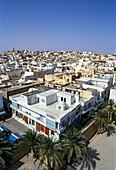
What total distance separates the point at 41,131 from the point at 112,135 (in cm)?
1242

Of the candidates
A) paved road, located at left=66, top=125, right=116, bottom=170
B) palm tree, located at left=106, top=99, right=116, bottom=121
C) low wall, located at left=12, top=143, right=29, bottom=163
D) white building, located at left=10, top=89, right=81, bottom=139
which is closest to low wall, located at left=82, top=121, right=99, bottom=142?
paved road, located at left=66, top=125, right=116, bottom=170

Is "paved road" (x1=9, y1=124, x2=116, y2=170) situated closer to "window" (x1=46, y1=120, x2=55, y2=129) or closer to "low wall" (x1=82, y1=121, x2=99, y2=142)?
"low wall" (x1=82, y1=121, x2=99, y2=142)

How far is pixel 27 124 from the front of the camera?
23.2 m

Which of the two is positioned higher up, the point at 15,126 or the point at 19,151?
the point at 19,151

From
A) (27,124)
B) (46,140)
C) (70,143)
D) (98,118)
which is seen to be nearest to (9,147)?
(46,140)

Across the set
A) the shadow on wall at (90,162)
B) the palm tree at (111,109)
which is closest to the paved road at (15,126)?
the shadow on wall at (90,162)

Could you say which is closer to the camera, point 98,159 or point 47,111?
point 98,159

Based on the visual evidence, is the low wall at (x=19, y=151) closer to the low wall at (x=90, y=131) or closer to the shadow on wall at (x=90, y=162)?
the shadow on wall at (x=90, y=162)

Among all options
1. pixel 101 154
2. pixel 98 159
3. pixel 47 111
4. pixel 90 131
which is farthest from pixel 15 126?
pixel 101 154

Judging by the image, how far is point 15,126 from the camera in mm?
23578

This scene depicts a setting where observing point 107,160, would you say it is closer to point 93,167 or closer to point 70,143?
point 93,167

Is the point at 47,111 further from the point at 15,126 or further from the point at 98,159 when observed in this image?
the point at 98,159

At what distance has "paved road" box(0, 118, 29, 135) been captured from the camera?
2226 cm

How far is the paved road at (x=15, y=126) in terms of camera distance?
22.3 metres
